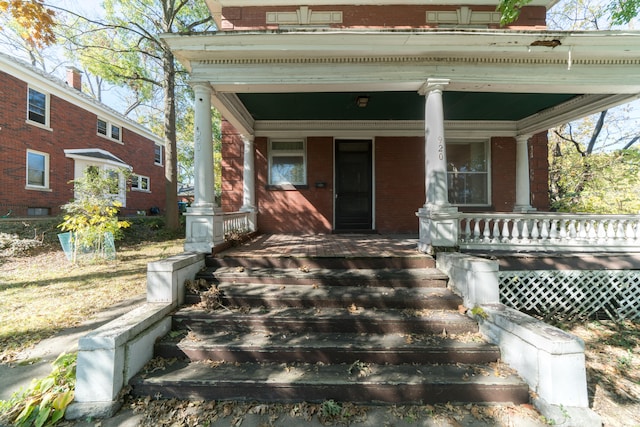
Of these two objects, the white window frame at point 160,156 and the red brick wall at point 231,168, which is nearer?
the red brick wall at point 231,168

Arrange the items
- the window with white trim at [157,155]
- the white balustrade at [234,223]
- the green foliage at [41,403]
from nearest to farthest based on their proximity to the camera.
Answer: the green foliage at [41,403]
the white balustrade at [234,223]
the window with white trim at [157,155]

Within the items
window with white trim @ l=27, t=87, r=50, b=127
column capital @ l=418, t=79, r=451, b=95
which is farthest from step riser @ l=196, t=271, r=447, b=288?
window with white trim @ l=27, t=87, r=50, b=127

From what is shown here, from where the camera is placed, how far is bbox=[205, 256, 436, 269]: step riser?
13.0 ft

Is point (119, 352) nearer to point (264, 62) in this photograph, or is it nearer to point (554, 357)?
point (554, 357)

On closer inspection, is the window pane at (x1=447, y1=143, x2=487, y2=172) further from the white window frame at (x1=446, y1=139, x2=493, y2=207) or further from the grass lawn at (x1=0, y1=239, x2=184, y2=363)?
the grass lawn at (x1=0, y1=239, x2=184, y2=363)

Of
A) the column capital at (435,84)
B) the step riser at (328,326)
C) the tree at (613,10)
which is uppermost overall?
the tree at (613,10)

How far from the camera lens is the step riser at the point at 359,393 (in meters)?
2.33

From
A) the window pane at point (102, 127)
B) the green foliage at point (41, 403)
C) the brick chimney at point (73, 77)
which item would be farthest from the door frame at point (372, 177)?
the brick chimney at point (73, 77)

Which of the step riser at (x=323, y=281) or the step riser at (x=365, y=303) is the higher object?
the step riser at (x=323, y=281)

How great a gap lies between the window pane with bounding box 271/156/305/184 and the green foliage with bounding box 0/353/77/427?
554 cm

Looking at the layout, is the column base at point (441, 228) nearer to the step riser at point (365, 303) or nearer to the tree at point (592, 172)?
the step riser at point (365, 303)

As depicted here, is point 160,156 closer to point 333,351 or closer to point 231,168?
point 231,168

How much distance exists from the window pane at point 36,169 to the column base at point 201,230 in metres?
11.4

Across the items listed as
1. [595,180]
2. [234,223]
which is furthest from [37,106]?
[595,180]
